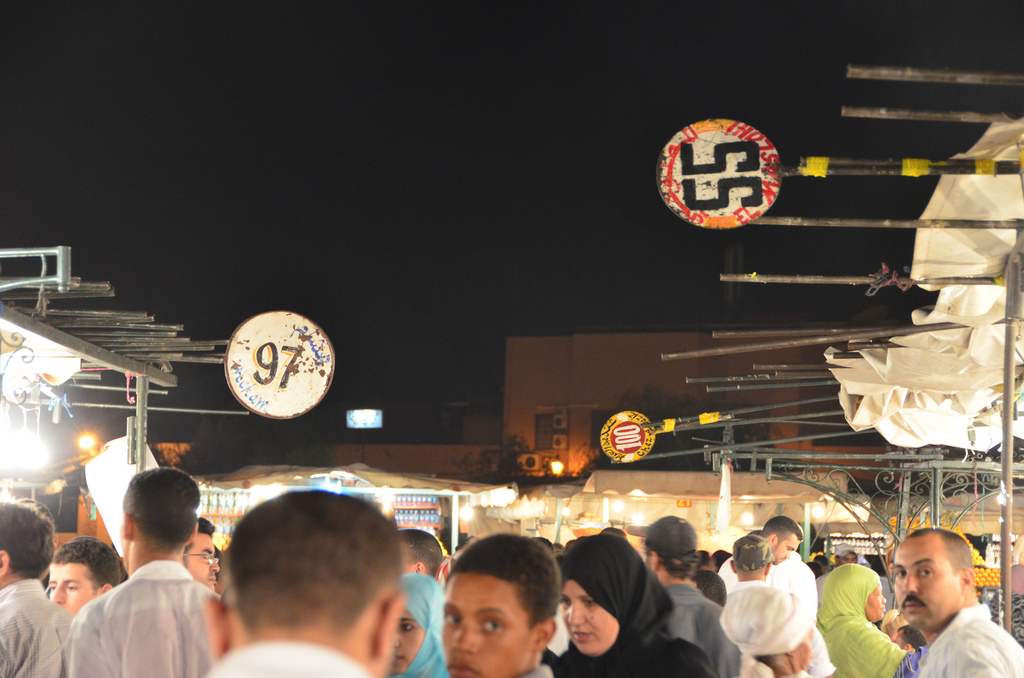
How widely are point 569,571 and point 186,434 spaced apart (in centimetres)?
4037

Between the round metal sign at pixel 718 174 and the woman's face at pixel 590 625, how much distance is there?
2617 mm

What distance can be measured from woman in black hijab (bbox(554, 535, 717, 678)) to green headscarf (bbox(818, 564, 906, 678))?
11.7 ft

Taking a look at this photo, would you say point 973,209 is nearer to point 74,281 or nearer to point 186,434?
point 74,281

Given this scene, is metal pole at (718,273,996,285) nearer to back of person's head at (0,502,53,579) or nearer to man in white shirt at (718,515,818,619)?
man in white shirt at (718,515,818,619)

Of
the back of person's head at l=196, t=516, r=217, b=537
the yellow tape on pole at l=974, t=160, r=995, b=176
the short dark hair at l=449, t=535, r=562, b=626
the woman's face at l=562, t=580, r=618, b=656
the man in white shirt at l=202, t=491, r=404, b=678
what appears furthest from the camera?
the back of person's head at l=196, t=516, r=217, b=537

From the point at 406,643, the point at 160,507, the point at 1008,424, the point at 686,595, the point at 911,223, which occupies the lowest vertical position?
the point at 686,595

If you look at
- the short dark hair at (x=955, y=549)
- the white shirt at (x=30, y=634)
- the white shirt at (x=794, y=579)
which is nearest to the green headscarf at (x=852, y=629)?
the white shirt at (x=794, y=579)

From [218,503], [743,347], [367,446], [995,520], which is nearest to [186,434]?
[367,446]

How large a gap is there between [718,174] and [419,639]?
339 cm

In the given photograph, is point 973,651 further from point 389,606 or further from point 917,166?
point 389,606

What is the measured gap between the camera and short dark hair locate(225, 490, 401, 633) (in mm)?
1203

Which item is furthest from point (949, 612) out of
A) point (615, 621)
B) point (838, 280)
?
point (838, 280)

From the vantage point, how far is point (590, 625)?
2.91 meters

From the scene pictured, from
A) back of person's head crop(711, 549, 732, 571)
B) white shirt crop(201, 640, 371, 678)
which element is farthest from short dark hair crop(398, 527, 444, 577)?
back of person's head crop(711, 549, 732, 571)
